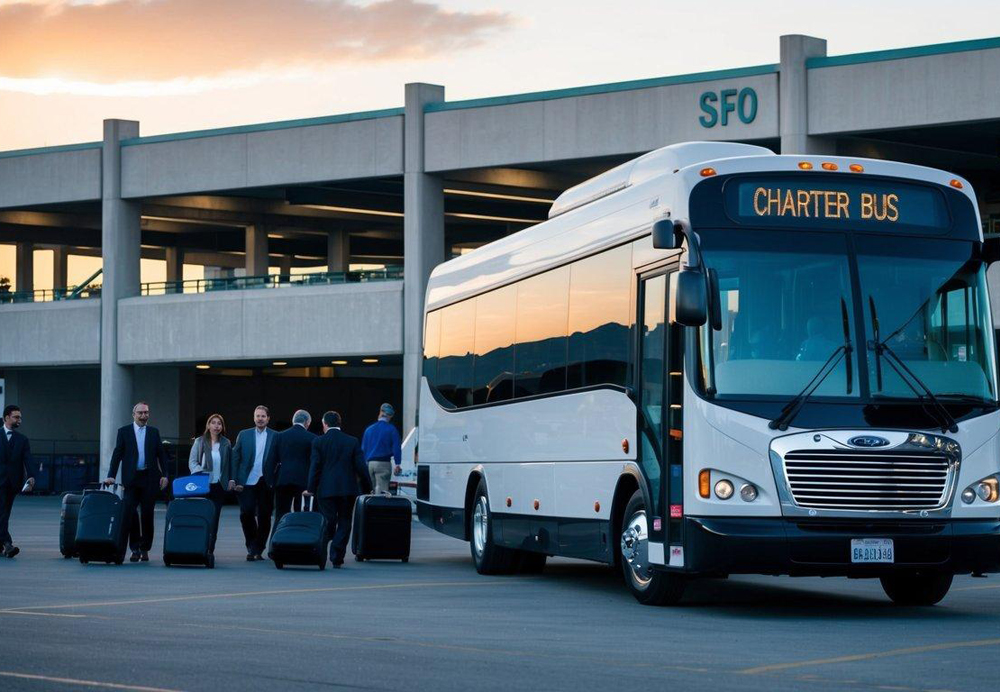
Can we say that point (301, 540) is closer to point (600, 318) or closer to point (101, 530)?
point (101, 530)

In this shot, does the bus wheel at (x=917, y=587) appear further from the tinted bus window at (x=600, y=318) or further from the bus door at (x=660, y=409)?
the tinted bus window at (x=600, y=318)

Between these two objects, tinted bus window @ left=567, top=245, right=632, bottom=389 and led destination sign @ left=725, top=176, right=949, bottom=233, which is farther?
tinted bus window @ left=567, top=245, right=632, bottom=389

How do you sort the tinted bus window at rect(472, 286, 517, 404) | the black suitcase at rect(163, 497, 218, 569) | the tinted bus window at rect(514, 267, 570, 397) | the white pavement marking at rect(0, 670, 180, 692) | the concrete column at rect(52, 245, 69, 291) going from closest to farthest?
1. the white pavement marking at rect(0, 670, 180, 692)
2. the tinted bus window at rect(514, 267, 570, 397)
3. the tinted bus window at rect(472, 286, 517, 404)
4. the black suitcase at rect(163, 497, 218, 569)
5. the concrete column at rect(52, 245, 69, 291)

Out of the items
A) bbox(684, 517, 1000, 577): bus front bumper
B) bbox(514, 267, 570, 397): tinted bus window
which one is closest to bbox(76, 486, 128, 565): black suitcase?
bbox(514, 267, 570, 397): tinted bus window

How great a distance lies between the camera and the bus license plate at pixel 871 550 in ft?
46.2

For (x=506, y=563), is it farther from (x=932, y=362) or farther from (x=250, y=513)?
(x=932, y=362)

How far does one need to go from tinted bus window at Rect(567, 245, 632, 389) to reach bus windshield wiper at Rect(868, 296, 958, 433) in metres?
2.23

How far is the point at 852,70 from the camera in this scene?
3616 centimetres

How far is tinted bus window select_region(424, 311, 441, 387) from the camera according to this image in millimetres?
22872

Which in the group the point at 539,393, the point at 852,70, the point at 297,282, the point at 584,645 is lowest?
the point at 584,645

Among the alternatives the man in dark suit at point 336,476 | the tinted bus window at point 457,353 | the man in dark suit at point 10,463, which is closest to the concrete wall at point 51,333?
the man in dark suit at point 10,463

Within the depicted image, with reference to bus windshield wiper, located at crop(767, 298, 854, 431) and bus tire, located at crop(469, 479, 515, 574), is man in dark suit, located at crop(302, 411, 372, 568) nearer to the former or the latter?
bus tire, located at crop(469, 479, 515, 574)

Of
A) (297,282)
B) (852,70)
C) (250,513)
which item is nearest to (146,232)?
(297,282)

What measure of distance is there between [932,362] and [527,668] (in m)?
5.30
